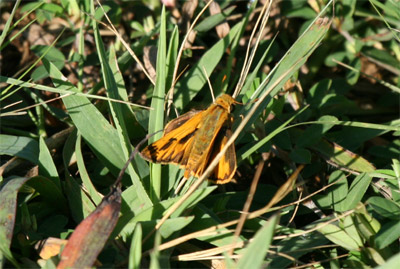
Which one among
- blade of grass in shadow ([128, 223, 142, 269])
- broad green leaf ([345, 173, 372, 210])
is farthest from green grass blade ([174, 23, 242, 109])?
blade of grass in shadow ([128, 223, 142, 269])

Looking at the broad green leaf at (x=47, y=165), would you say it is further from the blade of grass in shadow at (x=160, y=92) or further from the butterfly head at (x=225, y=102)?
the butterfly head at (x=225, y=102)

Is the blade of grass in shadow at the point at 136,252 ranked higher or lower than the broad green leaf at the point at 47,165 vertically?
lower

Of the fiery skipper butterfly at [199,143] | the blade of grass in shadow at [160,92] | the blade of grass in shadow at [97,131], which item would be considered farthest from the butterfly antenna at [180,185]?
the blade of grass in shadow at [97,131]

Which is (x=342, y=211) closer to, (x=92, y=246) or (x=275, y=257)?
(x=275, y=257)

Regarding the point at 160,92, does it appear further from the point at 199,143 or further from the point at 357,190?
the point at 357,190

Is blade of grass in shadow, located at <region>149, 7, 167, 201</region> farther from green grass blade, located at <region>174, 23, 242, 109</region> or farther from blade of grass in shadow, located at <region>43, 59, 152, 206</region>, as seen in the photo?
green grass blade, located at <region>174, 23, 242, 109</region>

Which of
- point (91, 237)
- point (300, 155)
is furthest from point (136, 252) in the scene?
point (300, 155)

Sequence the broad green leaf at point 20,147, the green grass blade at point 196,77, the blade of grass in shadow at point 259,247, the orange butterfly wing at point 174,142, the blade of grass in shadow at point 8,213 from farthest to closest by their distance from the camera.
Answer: the green grass blade at point 196,77
the broad green leaf at point 20,147
the orange butterfly wing at point 174,142
the blade of grass in shadow at point 8,213
the blade of grass in shadow at point 259,247

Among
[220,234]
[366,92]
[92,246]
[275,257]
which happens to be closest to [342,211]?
[275,257]

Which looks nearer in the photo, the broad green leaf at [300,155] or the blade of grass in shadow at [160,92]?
the blade of grass in shadow at [160,92]
